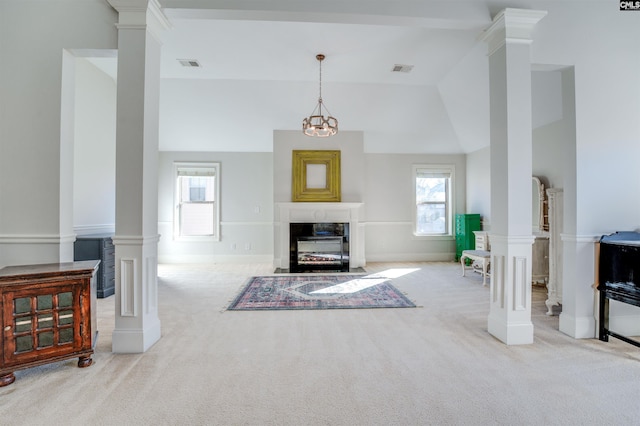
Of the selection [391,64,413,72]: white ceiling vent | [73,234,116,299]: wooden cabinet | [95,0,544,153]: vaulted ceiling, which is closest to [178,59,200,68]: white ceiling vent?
[95,0,544,153]: vaulted ceiling

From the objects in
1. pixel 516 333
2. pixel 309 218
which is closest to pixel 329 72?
pixel 309 218

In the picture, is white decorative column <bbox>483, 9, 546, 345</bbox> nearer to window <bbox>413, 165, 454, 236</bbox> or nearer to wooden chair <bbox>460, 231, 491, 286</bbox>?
wooden chair <bbox>460, 231, 491, 286</bbox>

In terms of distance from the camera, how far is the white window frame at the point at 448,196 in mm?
7070

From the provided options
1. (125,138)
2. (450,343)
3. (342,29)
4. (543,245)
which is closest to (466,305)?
(450,343)

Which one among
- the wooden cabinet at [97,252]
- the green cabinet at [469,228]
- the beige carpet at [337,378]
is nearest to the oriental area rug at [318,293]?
the beige carpet at [337,378]

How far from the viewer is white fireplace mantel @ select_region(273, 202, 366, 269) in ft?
20.1

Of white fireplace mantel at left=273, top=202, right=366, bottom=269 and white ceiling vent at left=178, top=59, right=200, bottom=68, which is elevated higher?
white ceiling vent at left=178, top=59, right=200, bottom=68

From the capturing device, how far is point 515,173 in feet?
8.75

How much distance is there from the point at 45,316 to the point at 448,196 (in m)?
7.10

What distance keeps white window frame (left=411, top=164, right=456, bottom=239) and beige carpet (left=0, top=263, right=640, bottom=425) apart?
12.8 ft

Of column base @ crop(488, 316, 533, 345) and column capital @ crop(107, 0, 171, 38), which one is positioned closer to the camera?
column capital @ crop(107, 0, 171, 38)

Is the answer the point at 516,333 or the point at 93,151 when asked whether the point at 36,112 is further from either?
the point at 516,333

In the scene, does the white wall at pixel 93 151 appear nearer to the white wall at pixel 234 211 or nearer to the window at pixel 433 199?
the white wall at pixel 234 211

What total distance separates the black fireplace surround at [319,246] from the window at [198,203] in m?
1.95
